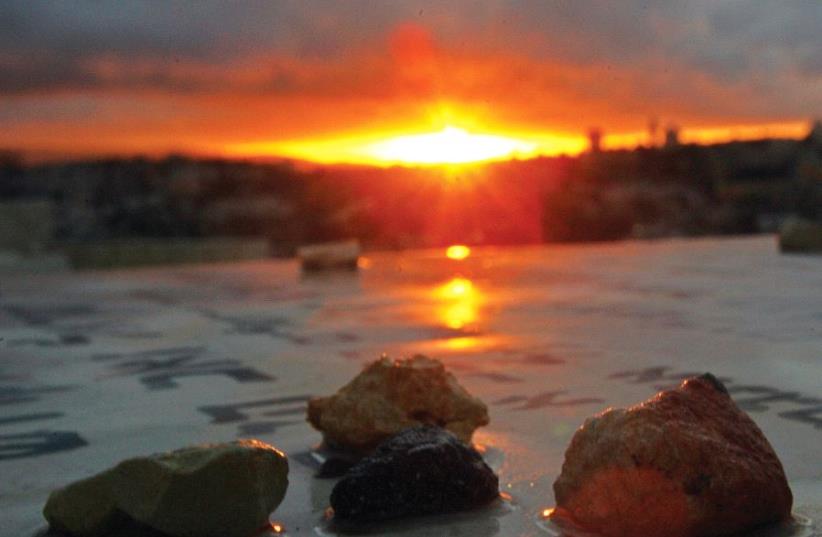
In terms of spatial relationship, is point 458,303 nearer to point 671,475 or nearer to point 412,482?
point 412,482

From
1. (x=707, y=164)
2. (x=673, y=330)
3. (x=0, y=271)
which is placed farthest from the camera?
(x=707, y=164)

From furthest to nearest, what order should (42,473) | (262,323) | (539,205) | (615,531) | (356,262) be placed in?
(539,205)
(356,262)
(262,323)
(42,473)
(615,531)

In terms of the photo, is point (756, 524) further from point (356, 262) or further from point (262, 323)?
point (356, 262)

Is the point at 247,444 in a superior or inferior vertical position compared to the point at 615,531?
superior

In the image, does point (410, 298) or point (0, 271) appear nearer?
point (410, 298)

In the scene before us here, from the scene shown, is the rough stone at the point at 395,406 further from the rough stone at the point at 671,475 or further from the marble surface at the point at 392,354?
the rough stone at the point at 671,475

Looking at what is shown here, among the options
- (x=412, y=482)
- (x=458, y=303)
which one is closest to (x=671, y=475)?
(x=412, y=482)

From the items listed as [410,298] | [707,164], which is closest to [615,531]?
[410,298]
